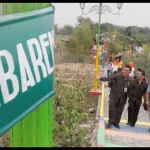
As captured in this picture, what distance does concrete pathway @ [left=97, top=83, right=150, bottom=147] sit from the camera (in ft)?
5.21

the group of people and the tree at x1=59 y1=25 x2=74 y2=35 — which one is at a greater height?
the tree at x1=59 y1=25 x2=74 y2=35

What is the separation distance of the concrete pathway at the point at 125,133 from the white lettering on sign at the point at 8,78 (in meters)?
0.51

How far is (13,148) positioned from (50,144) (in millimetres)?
199

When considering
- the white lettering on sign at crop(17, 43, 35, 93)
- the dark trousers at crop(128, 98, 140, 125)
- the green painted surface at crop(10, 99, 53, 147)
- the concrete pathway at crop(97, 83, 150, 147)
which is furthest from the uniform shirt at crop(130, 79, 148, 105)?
the white lettering on sign at crop(17, 43, 35, 93)

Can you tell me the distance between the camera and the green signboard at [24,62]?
1450mm

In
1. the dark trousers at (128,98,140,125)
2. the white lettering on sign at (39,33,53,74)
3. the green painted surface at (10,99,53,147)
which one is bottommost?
the dark trousers at (128,98,140,125)

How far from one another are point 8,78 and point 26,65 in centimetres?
12

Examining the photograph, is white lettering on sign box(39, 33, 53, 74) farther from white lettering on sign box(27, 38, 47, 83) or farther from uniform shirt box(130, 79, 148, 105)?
uniform shirt box(130, 79, 148, 105)

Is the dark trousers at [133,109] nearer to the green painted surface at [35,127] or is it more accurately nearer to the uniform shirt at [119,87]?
the uniform shirt at [119,87]

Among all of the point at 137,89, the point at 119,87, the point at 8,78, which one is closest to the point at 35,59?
the point at 8,78

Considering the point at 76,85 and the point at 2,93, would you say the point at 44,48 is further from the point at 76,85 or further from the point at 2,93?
the point at 76,85


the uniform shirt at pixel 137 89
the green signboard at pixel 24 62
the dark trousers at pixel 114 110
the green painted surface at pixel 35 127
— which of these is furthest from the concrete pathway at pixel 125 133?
the uniform shirt at pixel 137 89

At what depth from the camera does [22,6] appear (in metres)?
1.50

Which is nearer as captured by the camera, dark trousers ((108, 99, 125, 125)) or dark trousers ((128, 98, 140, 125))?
dark trousers ((108, 99, 125, 125))
